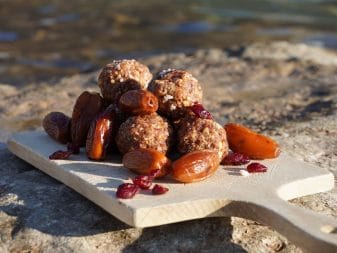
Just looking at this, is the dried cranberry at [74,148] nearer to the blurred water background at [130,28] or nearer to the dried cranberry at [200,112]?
the dried cranberry at [200,112]

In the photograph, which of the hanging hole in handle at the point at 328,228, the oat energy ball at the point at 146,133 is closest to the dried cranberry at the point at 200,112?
the oat energy ball at the point at 146,133

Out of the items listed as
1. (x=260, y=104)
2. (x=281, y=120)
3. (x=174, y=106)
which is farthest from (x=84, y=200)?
(x=260, y=104)

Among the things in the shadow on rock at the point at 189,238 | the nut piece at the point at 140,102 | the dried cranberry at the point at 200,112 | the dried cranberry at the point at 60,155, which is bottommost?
the shadow on rock at the point at 189,238

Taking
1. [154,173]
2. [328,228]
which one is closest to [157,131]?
[154,173]

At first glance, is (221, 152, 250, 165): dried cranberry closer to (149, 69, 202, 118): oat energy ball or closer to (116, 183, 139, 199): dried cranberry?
(149, 69, 202, 118): oat energy ball

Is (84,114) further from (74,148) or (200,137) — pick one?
(200,137)

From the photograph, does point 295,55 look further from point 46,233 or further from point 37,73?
point 46,233
